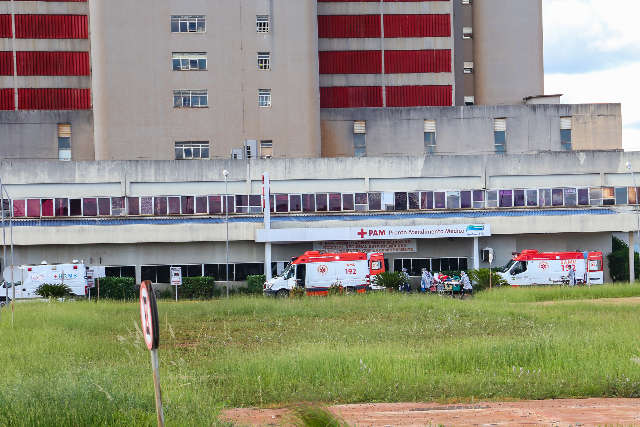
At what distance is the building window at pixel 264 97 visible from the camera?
2667 inches

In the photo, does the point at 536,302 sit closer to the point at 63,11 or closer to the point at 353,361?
the point at 353,361

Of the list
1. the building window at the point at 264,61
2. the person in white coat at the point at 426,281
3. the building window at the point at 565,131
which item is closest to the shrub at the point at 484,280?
the person in white coat at the point at 426,281

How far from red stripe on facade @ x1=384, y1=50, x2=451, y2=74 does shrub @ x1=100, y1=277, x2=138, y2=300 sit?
2849cm

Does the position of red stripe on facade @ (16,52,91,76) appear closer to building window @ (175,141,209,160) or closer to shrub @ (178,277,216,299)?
building window @ (175,141,209,160)

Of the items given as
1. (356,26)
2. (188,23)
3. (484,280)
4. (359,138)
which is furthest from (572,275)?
(188,23)

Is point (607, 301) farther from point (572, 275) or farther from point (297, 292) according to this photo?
point (297, 292)

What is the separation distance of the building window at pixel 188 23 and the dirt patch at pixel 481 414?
5215 centimetres

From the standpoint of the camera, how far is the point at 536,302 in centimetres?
4453

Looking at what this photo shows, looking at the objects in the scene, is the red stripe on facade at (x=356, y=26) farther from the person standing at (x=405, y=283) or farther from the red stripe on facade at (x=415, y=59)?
the person standing at (x=405, y=283)

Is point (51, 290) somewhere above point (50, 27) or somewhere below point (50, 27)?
below

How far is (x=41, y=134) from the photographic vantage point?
69.1m

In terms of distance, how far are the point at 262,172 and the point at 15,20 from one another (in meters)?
24.7

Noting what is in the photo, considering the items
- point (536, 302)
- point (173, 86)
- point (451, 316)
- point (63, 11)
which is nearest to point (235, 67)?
point (173, 86)

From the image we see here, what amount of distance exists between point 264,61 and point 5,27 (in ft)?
67.2
